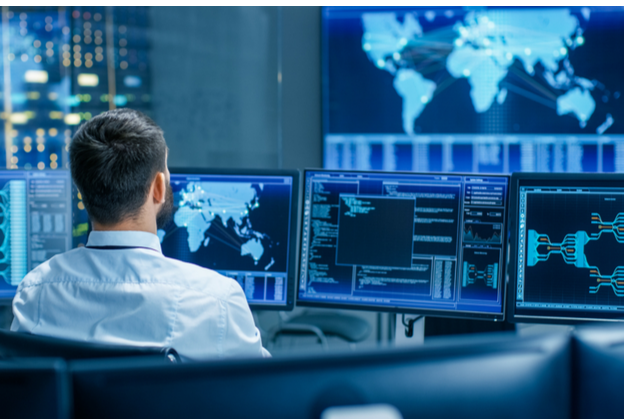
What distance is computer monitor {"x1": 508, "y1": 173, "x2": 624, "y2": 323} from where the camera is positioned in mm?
1345

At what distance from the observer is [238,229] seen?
1543 mm

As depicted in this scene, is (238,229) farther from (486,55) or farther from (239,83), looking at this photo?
(486,55)

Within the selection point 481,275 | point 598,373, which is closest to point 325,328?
point 481,275

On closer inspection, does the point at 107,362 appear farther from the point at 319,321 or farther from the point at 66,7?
the point at 66,7

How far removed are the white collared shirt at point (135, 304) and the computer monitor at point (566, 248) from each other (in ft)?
2.74

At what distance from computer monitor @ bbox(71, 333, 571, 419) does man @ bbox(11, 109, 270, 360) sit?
46cm

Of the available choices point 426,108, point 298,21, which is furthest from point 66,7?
point 426,108

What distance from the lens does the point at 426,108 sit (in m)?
2.54

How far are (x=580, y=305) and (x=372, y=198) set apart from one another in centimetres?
67

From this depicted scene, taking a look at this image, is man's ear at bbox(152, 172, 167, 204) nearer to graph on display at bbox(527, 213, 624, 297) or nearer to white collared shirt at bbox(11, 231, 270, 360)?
white collared shirt at bbox(11, 231, 270, 360)

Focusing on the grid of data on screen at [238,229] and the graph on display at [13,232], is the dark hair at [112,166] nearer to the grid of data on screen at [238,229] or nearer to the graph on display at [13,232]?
the grid of data on screen at [238,229]

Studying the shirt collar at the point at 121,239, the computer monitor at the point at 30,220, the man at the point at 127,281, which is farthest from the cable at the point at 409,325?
the computer monitor at the point at 30,220

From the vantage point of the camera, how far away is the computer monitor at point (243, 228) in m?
1.52

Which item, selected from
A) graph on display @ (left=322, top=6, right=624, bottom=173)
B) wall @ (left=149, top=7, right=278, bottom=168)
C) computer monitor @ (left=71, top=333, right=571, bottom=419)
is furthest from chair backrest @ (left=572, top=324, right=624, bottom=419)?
wall @ (left=149, top=7, right=278, bottom=168)
